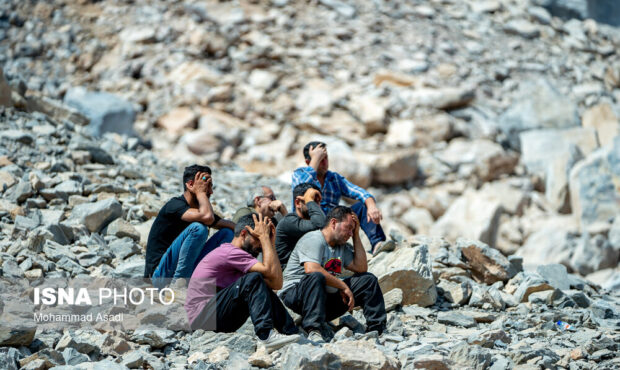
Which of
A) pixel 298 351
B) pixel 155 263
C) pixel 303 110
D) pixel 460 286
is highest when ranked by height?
pixel 298 351

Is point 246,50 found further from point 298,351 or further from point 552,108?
point 298,351

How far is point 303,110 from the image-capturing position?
52.4 feet

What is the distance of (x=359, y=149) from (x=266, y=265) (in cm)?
1053

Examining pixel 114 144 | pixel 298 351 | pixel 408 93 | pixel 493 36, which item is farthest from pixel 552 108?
pixel 298 351

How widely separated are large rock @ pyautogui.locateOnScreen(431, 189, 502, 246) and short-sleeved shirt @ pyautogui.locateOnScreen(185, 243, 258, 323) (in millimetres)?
8042

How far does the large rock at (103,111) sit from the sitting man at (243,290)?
7.68 metres

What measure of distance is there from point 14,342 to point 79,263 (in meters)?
2.02

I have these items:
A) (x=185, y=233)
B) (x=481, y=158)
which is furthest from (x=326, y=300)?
(x=481, y=158)

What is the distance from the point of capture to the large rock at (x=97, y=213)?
22.5 ft

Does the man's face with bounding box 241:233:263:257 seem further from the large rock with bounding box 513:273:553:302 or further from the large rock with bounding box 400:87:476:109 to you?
the large rock with bounding box 400:87:476:109

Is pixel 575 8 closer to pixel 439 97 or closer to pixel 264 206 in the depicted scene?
pixel 439 97

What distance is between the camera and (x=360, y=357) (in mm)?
3883

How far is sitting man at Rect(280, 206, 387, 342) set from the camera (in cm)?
453

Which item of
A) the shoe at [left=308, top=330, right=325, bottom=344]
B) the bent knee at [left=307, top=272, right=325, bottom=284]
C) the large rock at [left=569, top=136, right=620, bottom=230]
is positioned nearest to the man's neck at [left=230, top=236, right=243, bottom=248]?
the bent knee at [left=307, top=272, right=325, bottom=284]
